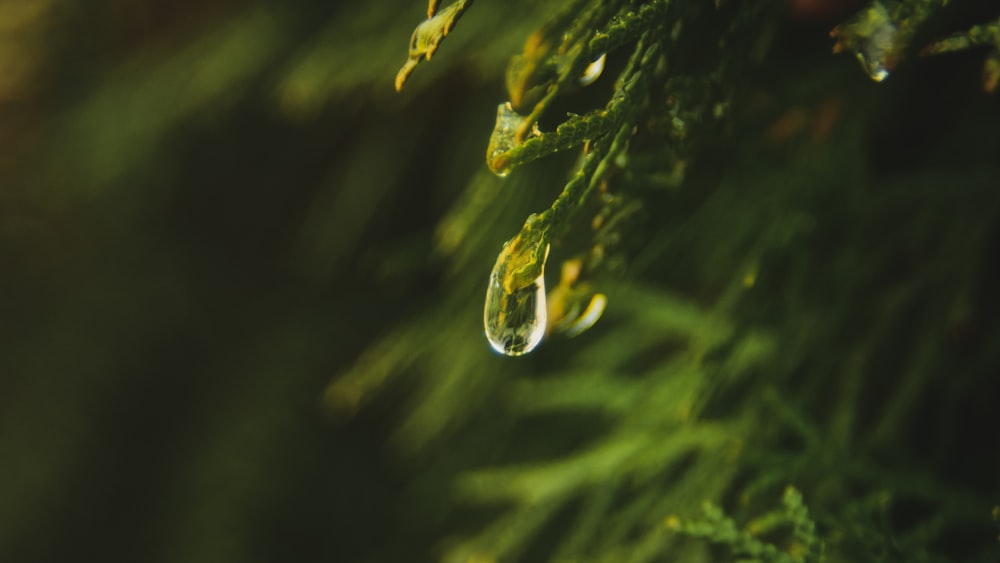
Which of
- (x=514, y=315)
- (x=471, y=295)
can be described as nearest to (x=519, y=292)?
(x=514, y=315)

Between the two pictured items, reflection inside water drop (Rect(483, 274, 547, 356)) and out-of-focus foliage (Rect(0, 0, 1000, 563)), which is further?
out-of-focus foliage (Rect(0, 0, 1000, 563))

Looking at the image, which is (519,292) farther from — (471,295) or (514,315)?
(471,295)

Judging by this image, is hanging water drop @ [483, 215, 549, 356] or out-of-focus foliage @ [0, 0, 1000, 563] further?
out-of-focus foliage @ [0, 0, 1000, 563]

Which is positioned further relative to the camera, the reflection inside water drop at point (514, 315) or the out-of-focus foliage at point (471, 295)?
the out-of-focus foliage at point (471, 295)

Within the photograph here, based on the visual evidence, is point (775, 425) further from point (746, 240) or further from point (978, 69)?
point (978, 69)
